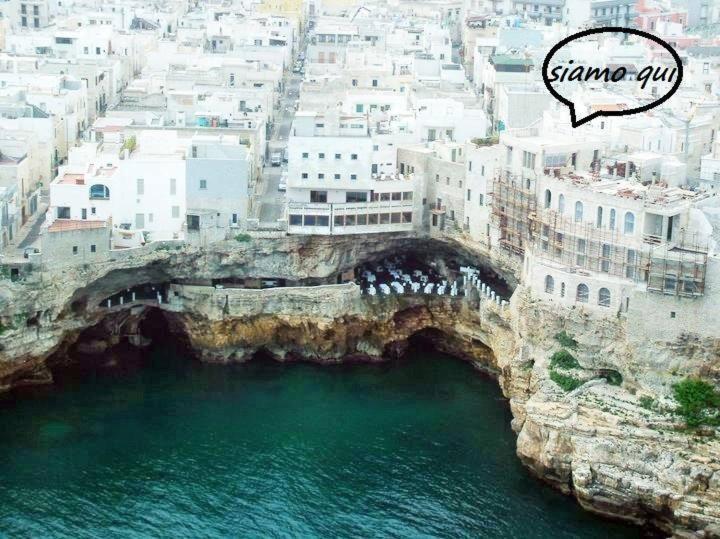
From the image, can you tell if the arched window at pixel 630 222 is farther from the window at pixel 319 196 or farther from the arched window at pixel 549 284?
the window at pixel 319 196

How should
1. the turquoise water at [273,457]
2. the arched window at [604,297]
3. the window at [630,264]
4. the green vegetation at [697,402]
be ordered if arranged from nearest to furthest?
the green vegetation at [697,402] → the turquoise water at [273,457] → the window at [630,264] → the arched window at [604,297]

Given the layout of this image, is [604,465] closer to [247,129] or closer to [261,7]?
[247,129]

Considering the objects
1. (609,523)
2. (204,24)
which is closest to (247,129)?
(609,523)

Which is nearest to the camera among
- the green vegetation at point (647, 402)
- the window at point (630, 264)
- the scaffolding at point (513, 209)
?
the green vegetation at point (647, 402)

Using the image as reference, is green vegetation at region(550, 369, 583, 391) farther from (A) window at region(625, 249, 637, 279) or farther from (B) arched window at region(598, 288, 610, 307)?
(A) window at region(625, 249, 637, 279)

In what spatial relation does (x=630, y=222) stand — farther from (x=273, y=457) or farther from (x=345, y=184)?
(x=273, y=457)

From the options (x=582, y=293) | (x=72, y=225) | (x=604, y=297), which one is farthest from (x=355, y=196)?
(x=604, y=297)

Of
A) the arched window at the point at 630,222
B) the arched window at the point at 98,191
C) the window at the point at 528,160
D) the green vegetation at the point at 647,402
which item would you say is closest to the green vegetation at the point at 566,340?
the green vegetation at the point at 647,402
